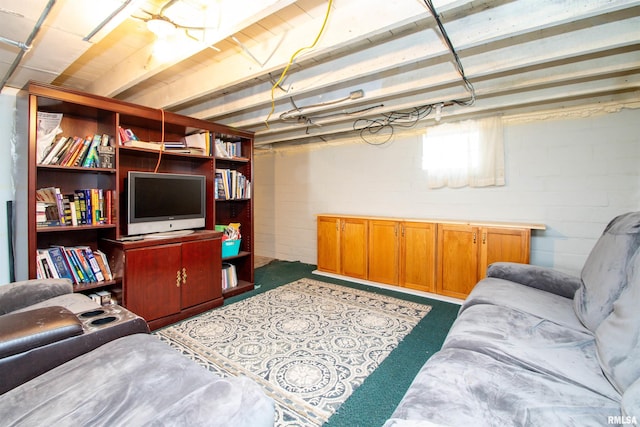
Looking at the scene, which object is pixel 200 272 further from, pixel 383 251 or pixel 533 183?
pixel 533 183

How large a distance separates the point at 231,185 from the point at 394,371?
2.55 m

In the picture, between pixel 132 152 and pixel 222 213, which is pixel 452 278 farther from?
pixel 132 152

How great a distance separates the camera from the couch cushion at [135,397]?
0.89 meters

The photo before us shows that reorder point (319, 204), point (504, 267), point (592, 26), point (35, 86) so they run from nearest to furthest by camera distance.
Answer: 1. point (592, 26)
2. point (35, 86)
3. point (504, 267)
4. point (319, 204)

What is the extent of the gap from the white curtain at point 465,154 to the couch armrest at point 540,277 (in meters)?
1.42

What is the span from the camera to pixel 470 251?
126 inches

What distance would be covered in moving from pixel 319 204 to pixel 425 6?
3544mm

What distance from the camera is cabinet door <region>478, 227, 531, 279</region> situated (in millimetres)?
2916

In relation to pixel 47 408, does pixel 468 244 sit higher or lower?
higher

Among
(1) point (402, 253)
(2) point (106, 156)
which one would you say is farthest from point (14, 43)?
(1) point (402, 253)

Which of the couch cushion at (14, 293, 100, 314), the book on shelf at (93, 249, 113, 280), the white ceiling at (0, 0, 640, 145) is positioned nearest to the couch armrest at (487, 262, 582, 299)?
the white ceiling at (0, 0, 640, 145)

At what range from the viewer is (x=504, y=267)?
91.3 inches

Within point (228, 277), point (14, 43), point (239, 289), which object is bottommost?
point (239, 289)

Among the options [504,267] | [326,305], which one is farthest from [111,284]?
[504,267]
